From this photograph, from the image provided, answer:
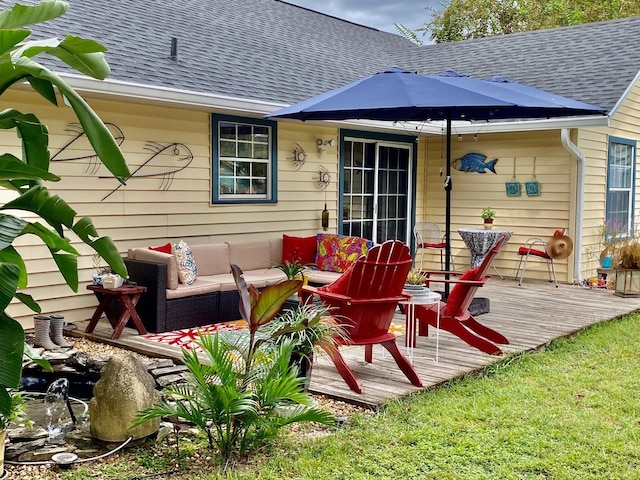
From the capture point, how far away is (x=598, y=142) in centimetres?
1043

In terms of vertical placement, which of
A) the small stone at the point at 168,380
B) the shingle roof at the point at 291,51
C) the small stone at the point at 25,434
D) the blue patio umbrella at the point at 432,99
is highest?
the shingle roof at the point at 291,51

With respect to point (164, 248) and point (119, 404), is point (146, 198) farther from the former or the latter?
point (119, 404)

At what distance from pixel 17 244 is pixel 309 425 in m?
3.52

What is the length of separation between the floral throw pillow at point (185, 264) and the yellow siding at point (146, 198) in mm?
529

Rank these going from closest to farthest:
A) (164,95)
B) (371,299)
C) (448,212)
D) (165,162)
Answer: (371,299) < (164,95) < (448,212) < (165,162)

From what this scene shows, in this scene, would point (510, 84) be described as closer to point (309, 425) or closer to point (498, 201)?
point (498, 201)

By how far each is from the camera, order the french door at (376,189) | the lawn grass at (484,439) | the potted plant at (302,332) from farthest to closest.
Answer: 1. the french door at (376,189)
2. the potted plant at (302,332)
3. the lawn grass at (484,439)

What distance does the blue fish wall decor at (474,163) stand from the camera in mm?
10719

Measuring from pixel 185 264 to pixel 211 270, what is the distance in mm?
665

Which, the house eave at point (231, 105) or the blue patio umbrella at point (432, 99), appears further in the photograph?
the house eave at point (231, 105)

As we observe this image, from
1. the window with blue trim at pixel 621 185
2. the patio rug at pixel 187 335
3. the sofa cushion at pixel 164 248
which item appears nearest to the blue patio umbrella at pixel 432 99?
the patio rug at pixel 187 335

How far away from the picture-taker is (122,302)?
20.7 feet

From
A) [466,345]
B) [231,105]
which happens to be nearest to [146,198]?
[231,105]

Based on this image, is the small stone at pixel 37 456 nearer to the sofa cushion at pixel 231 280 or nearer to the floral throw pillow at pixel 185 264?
the floral throw pillow at pixel 185 264
